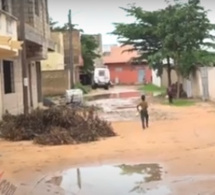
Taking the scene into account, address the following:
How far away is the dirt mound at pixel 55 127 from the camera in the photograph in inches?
609

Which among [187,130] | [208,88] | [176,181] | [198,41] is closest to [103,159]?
[176,181]

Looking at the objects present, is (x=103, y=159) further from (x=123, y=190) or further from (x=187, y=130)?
(x=187, y=130)

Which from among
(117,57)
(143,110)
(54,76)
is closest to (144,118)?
(143,110)

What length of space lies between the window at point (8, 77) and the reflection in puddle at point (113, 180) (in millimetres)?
10519

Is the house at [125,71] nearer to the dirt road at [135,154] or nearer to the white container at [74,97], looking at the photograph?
the white container at [74,97]

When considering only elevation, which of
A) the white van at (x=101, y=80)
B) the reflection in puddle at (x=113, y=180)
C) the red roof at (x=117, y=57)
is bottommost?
the reflection in puddle at (x=113, y=180)

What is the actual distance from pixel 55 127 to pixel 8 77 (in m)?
5.95

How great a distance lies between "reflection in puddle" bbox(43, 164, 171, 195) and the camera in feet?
28.5

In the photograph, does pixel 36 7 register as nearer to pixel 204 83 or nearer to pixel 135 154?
pixel 204 83

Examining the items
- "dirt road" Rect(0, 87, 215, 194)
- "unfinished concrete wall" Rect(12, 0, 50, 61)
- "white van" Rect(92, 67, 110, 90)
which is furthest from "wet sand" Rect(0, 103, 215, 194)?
"white van" Rect(92, 67, 110, 90)

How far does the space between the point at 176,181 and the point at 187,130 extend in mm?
8462

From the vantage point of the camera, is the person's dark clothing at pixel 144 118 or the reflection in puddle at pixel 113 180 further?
the person's dark clothing at pixel 144 118

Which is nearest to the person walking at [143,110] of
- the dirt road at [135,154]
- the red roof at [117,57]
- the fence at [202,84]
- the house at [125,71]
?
the dirt road at [135,154]

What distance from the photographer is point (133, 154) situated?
12750mm
